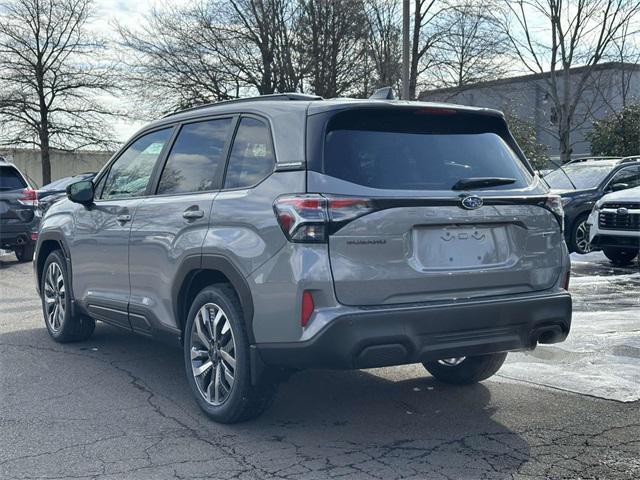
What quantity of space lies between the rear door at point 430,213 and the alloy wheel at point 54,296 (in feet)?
11.5

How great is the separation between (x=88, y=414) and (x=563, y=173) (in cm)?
1248

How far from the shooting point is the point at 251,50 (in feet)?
101

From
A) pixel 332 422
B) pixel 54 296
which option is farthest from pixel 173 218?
pixel 54 296

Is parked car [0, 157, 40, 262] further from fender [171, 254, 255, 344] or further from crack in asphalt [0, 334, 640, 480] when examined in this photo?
crack in asphalt [0, 334, 640, 480]

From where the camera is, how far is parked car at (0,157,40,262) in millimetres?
13180

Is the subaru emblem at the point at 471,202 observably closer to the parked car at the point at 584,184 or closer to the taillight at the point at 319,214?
the taillight at the point at 319,214

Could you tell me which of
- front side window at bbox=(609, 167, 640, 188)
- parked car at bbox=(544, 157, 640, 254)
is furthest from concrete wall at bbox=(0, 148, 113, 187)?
front side window at bbox=(609, 167, 640, 188)

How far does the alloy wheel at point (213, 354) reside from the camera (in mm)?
4645

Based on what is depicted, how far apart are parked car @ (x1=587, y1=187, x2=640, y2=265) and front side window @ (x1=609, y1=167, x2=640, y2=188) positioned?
6.20 ft

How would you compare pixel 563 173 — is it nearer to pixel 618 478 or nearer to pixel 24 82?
pixel 618 478

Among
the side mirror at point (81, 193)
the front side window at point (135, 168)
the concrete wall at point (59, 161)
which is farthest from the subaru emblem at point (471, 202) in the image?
the concrete wall at point (59, 161)

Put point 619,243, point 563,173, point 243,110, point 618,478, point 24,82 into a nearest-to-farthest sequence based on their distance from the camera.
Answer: point 618,478 → point 243,110 → point 619,243 → point 563,173 → point 24,82

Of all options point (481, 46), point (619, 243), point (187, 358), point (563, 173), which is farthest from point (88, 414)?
point (481, 46)

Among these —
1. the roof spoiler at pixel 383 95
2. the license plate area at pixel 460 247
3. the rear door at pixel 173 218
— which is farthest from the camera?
the rear door at pixel 173 218
